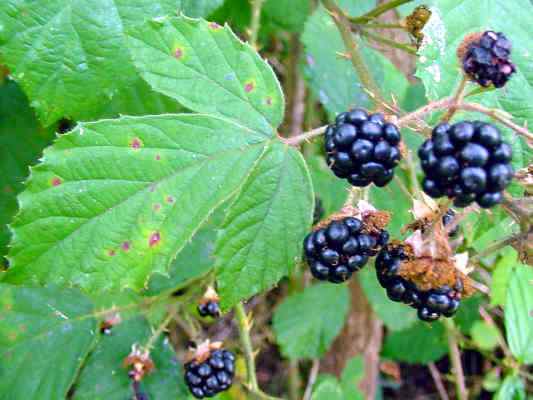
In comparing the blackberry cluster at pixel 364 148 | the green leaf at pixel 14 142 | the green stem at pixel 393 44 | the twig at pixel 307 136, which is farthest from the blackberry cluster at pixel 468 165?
the green leaf at pixel 14 142

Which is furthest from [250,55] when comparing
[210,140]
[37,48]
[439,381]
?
[439,381]

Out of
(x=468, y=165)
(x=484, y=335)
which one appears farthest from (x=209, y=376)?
(x=484, y=335)

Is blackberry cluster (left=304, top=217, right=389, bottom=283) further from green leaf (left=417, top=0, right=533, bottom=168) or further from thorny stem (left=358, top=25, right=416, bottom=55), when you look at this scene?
thorny stem (left=358, top=25, right=416, bottom=55)

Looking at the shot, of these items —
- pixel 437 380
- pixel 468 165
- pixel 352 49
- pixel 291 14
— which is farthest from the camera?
pixel 437 380

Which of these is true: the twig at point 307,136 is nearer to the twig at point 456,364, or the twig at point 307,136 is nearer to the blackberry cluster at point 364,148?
the blackberry cluster at point 364,148

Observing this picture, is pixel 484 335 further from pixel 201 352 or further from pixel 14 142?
pixel 14 142

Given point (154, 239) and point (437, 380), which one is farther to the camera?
point (437, 380)
